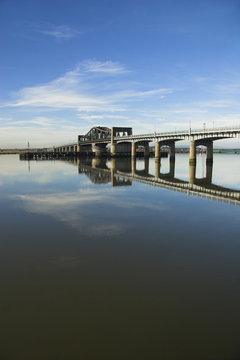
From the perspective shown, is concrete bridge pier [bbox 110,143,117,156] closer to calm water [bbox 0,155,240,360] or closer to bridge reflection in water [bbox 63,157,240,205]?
bridge reflection in water [bbox 63,157,240,205]

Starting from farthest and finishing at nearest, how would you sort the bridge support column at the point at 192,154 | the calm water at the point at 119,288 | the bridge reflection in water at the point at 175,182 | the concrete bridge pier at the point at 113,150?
the concrete bridge pier at the point at 113,150, the bridge support column at the point at 192,154, the bridge reflection in water at the point at 175,182, the calm water at the point at 119,288

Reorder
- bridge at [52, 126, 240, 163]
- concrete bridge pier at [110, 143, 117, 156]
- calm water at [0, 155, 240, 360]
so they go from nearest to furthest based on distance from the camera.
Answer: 1. calm water at [0, 155, 240, 360]
2. bridge at [52, 126, 240, 163]
3. concrete bridge pier at [110, 143, 117, 156]

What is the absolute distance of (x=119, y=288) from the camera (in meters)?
8.09

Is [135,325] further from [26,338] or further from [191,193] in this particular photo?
[191,193]

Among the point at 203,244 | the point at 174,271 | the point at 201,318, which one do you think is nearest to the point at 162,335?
the point at 201,318

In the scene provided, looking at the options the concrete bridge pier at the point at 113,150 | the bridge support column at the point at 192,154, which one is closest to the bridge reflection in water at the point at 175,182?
the bridge support column at the point at 192,154

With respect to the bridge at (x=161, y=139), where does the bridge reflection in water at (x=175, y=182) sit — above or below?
below

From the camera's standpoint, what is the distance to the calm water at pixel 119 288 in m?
5.88

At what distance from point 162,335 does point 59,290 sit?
3.59 m

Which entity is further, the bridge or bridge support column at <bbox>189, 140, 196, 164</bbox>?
bridge support column at <bbox>189, 140, 196, 164</bbox>

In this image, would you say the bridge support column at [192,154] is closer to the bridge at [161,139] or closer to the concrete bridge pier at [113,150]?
the bridge at [161,139]

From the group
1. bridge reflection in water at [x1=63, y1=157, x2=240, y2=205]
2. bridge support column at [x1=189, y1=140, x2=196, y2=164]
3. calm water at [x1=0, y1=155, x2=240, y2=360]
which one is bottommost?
calm water at [x1=0, y1=155, x2=240, y2=360]

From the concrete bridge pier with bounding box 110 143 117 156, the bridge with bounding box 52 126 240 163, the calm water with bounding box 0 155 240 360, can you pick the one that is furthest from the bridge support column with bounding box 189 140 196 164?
the concrete bridge pier with bounding box 110 143 117 156

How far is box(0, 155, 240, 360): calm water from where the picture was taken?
231 inches
